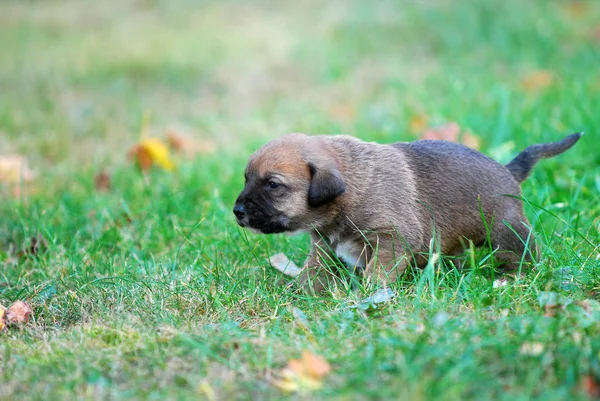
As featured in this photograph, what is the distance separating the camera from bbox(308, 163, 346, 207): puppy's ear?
4.13m

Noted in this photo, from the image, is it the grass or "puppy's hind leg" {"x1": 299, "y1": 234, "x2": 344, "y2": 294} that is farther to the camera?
"puppy's hind leg" {"x1": 299, "y1": 234, "x2": 344, "y2": 294}

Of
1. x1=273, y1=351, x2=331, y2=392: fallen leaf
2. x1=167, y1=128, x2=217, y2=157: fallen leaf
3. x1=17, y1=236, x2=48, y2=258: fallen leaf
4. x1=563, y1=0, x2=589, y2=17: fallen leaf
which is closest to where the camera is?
x1=273, y1=351, x2=331, y2=392: fallen leaf

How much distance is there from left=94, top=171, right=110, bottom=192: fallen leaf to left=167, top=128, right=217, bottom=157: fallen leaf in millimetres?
1136

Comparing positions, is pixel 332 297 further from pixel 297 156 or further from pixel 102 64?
pixel 102 64

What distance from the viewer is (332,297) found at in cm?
391

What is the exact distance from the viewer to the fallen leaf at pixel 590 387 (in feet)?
8.98

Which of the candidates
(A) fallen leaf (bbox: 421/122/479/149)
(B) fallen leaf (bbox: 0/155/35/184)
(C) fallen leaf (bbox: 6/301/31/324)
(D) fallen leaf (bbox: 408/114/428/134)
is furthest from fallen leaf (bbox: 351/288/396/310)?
(B) fallen leaf (bbox: 0/155/35/184)

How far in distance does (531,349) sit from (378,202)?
4.97 ft

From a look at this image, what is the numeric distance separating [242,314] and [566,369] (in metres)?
1.65

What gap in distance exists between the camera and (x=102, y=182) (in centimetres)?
656

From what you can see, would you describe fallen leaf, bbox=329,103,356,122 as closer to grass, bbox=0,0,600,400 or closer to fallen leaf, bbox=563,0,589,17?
grass, bbox=0,0,600,400

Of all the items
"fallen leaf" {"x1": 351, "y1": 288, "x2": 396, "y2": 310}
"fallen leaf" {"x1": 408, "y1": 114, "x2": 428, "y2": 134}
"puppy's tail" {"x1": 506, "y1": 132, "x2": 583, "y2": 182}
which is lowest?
"fallen leaf" {"x1": 351, "y1": 288, "x2": 396, "y2": 310}

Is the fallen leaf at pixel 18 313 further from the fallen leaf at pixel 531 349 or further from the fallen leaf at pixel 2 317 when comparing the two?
the fallen leaf at pixel 531 349

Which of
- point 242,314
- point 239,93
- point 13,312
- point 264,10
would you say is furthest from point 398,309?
point 264,10
